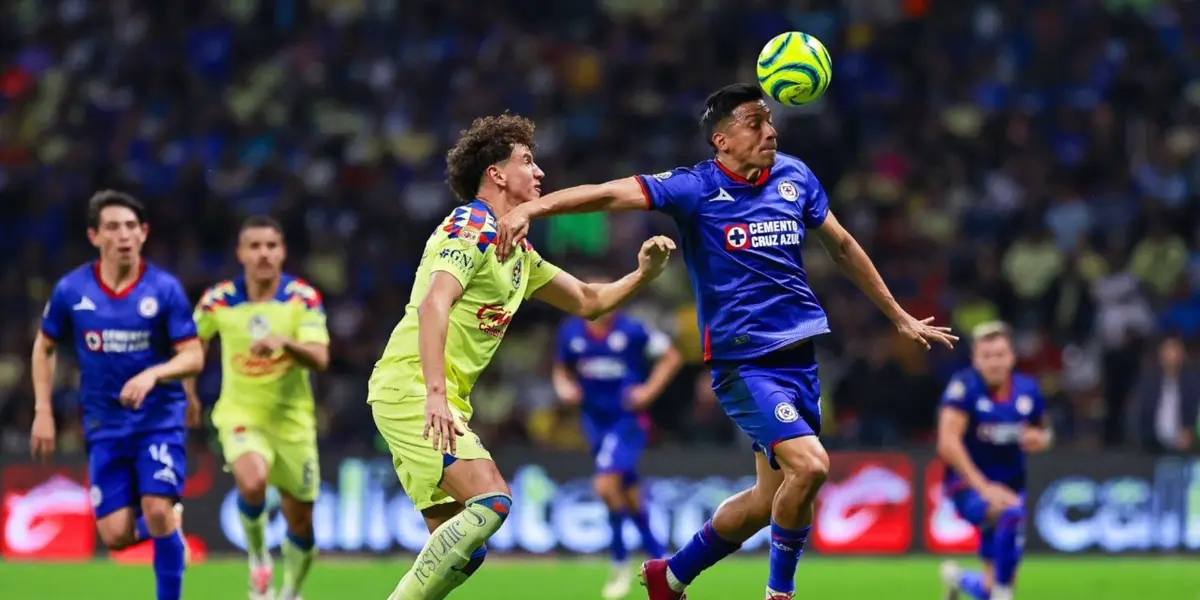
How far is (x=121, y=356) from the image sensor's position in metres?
10.6

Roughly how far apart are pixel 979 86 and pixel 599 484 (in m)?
9.08

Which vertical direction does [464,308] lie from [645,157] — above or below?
below

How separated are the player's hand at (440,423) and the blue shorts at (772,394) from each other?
1808mm

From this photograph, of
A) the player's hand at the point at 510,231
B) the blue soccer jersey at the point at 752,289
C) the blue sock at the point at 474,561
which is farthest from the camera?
the blue soccer jersey at the point at 752,289

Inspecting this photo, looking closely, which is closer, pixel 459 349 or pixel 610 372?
pixel 459 349

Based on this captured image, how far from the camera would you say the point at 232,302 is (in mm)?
12133

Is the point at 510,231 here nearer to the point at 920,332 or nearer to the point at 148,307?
the point at 920,332

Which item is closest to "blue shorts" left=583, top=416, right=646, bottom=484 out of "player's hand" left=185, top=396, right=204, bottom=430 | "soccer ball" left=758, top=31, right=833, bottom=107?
"player's hand" left=185, top=396, right=204, bottom=430

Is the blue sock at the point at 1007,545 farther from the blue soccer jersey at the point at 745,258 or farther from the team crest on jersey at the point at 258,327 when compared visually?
the team crest on jersey at the point at 258,327

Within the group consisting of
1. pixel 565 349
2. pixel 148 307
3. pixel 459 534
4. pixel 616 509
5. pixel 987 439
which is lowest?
pixel 459 534

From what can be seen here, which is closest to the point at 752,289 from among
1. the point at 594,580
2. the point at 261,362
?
the point at 261,362

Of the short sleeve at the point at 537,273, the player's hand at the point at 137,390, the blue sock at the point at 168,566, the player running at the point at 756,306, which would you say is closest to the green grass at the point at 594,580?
the blue sock at the point at 168,566

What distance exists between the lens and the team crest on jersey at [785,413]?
8617 millimetres

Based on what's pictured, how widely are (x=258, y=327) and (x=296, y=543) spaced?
1475 mm
